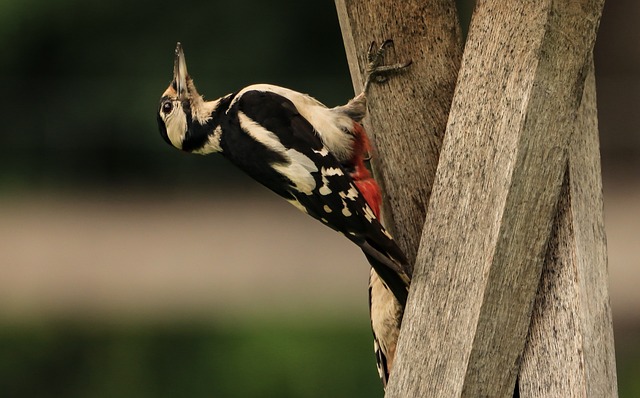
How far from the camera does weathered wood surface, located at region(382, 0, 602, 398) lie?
1928mm

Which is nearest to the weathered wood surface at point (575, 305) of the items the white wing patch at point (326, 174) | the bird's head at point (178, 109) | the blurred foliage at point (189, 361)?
the white wing patch at point (326, 174)

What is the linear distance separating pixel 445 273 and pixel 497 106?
350mm

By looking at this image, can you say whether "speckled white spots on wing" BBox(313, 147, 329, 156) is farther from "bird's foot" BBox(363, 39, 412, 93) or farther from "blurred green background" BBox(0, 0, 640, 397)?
"blurred green background" BBox(0, 0, 640, 397)

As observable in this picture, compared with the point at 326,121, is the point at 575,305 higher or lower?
lower

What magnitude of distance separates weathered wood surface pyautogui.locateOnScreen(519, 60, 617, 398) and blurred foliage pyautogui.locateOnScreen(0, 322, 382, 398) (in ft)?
8.70

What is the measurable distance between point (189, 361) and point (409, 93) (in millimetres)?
3165

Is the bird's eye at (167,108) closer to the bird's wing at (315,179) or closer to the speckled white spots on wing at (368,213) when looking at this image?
the bird's wing at (315,179)

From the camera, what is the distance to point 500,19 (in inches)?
80.6

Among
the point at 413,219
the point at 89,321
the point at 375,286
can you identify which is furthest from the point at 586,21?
the point at 89,321

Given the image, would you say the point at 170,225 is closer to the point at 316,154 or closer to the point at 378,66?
the point at 316,154

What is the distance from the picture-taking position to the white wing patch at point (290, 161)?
2.45 metres

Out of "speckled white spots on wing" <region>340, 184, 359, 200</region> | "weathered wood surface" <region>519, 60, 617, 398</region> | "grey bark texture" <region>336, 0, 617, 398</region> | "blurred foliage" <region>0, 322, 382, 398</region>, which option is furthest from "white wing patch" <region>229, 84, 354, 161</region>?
"blurred foliage" <region>0, 322, 382, 398</region>

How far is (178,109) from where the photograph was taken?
288cm

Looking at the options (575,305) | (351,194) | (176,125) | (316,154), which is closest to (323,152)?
(316,154)
